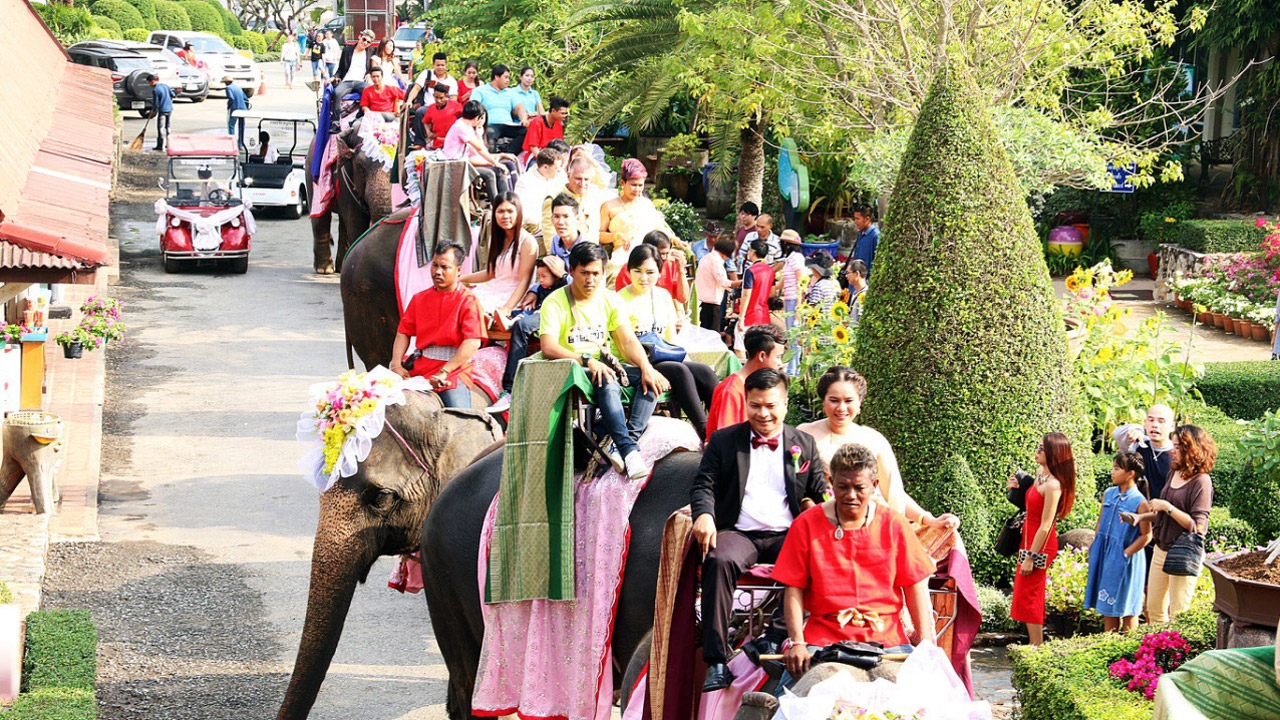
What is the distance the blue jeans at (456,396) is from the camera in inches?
377

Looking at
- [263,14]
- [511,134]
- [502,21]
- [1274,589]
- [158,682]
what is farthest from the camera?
[263,14]

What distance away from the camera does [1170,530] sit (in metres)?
8.81

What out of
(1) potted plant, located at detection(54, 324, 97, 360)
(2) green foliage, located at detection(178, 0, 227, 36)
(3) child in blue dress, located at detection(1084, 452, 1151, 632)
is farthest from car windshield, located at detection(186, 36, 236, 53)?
(3) child in blue dress, located at detection(1084, 452, 1151, 632)

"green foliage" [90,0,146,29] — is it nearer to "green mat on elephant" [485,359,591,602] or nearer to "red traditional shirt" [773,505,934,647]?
"green mat on elephant" [485,359,591,602]

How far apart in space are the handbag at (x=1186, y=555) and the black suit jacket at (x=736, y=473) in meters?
3.08

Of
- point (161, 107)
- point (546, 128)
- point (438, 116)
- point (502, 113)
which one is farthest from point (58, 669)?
point (161, 107)

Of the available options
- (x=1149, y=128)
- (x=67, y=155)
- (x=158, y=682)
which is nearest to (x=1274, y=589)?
(x=158, y=682)

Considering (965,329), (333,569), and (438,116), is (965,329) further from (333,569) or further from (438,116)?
(438,116)

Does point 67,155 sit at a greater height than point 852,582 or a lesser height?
greater

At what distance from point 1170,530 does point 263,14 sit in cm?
→ 7846

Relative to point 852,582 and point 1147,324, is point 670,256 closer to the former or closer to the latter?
point 1147,324

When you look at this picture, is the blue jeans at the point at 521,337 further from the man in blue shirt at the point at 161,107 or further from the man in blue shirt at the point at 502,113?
the man in blue shirt at the point at 161,107

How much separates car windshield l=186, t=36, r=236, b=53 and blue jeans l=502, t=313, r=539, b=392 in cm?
3985

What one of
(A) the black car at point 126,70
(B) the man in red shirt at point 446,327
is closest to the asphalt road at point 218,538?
(B) the man in red shirt at point 446,327
